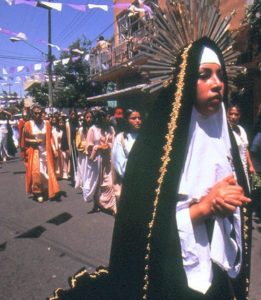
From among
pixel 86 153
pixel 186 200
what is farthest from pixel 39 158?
pixel 186 200

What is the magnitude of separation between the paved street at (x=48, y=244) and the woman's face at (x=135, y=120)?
1516 millimetres

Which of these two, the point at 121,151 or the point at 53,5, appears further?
the point at 53,5

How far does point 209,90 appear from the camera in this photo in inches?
69.4

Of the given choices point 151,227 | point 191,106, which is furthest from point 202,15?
point 151,227

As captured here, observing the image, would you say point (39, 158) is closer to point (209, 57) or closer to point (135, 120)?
point (135, 120)

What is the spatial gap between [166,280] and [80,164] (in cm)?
718

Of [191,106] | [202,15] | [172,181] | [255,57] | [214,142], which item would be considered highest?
[255,57]

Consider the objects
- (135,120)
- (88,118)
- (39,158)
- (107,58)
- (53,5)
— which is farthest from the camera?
(107,58)

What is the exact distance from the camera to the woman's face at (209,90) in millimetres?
1763

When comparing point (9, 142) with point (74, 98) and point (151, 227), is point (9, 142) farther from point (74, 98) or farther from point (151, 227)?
point (151, 227)

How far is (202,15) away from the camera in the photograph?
1994mm

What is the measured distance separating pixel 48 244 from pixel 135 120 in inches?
76.5

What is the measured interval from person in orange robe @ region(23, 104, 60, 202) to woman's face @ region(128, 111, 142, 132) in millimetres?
3205

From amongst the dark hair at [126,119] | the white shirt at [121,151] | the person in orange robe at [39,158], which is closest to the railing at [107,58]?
the person in orange robe at [39,158]
